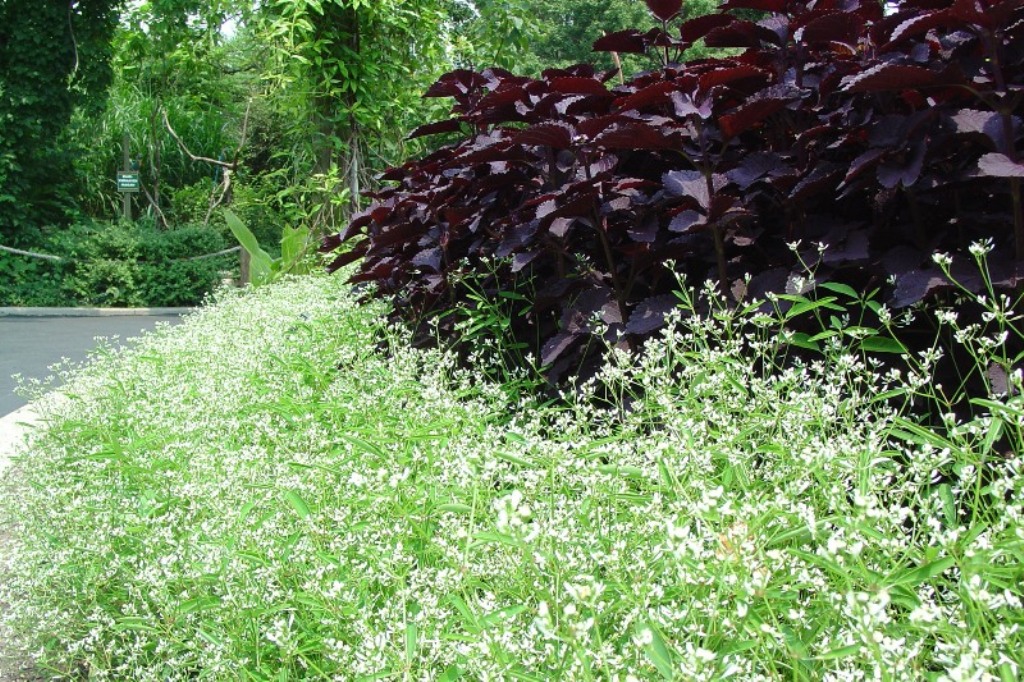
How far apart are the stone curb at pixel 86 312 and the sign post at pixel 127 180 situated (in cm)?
263

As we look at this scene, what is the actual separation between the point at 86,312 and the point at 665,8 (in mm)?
11579

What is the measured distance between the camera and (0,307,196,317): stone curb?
12328 millimetres

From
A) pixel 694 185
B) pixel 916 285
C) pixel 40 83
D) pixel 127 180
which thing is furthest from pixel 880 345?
pixel 127 180

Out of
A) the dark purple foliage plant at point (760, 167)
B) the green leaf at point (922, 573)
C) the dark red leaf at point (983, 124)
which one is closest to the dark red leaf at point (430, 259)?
the dark purple foliage plant at point (760, 167)

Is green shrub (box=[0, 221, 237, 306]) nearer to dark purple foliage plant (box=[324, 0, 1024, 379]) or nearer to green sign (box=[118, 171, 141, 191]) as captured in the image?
green sign (box=[118, 171, 141, 191])

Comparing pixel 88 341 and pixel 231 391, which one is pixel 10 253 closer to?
pixel 88 341

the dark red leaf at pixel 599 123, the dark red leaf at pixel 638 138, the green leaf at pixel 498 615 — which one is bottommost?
the green leaf at pixel 498 615

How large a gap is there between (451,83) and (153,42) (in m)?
10.6

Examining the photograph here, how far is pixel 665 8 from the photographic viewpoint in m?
2.88

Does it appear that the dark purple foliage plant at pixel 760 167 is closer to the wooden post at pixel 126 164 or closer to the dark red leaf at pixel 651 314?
the dark red leaf at pixel 651 314

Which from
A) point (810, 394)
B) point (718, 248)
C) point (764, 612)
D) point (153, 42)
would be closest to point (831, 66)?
point (718, 248)

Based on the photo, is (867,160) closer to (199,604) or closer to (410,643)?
(410,643)

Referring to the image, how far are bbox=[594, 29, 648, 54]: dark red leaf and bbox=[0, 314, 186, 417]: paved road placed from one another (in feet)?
14.3

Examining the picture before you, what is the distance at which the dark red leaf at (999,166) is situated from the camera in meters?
1.92
